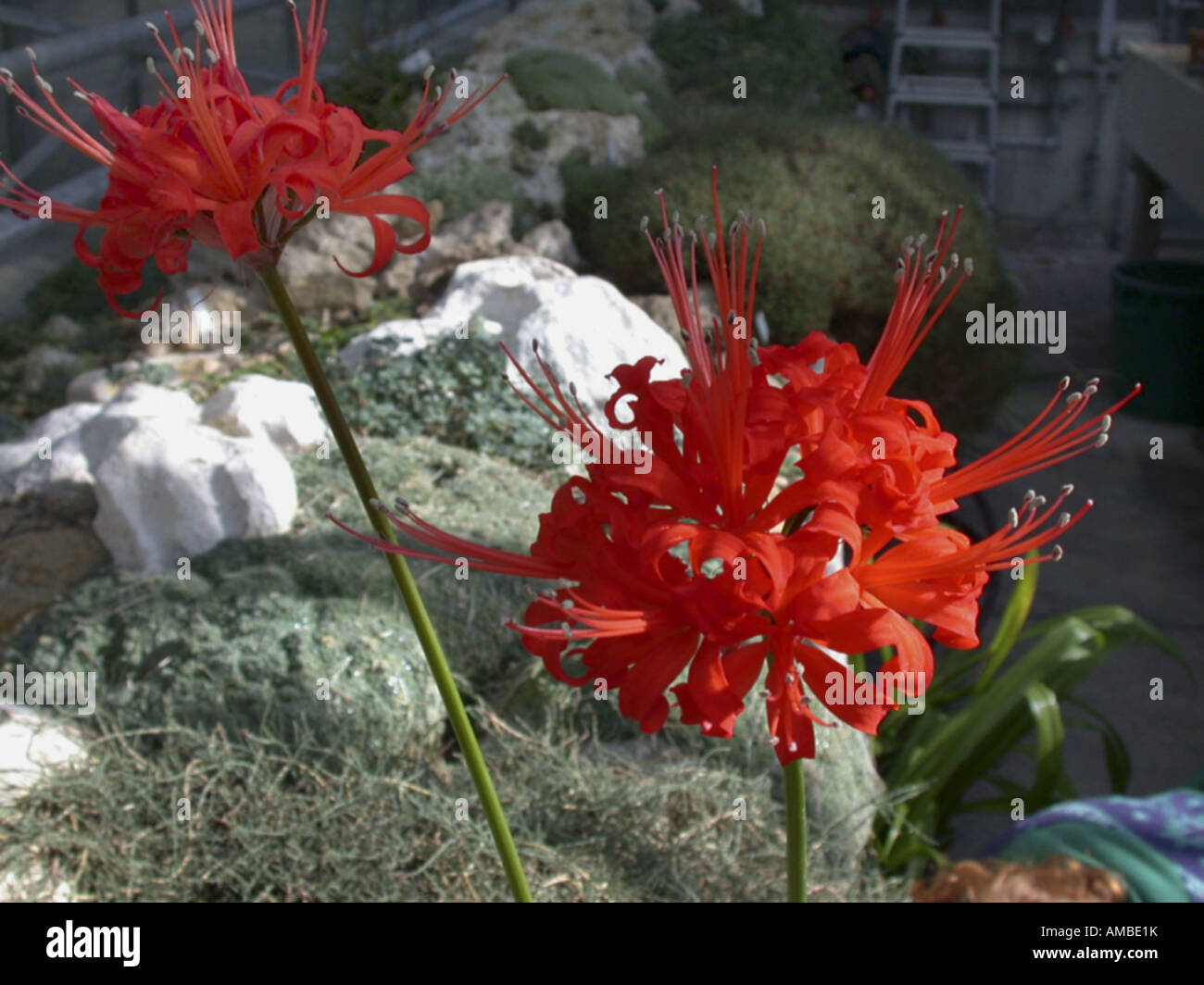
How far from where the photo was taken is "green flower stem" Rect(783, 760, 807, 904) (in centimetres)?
95

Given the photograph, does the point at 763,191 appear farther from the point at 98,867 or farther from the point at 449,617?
the point at 98,867

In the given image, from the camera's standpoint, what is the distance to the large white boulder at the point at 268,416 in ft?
11.3

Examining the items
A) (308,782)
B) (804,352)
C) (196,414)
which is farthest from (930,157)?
(804,352)

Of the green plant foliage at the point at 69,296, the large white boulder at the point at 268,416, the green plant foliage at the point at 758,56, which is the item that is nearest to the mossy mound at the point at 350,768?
the large white boulder at the point at 268,416

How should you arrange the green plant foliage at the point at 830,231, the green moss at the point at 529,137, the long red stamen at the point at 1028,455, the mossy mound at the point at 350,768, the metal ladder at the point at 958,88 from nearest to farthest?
the long red stamen at the point at 1028,455
the mossy mound at the point at 350,768
the green plant foliage at the point at 830,231
the green moss at the point at 529,137
the metal ladder at the point at 958,88

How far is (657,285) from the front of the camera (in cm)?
521

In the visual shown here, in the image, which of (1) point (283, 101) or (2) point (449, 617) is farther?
(2) point (449, 617)

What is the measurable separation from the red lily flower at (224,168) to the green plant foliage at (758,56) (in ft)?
23.2

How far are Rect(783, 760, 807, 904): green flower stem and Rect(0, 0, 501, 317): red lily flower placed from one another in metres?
0.55

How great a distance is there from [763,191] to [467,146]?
1662 mm

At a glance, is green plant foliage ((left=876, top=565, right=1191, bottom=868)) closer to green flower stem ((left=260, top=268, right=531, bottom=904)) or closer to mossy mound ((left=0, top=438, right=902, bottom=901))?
mossy mound ((left=0, top=438, right=902, bottom=901))

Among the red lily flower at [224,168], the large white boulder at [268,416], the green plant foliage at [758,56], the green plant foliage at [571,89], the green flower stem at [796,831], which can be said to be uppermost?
the green plant foliage at [758,56]

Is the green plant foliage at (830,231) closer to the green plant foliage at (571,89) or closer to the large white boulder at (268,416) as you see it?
the green plant foliage at (571,89)

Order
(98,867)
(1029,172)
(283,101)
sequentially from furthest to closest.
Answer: (1029,172)
(98,867)
(283,101)
